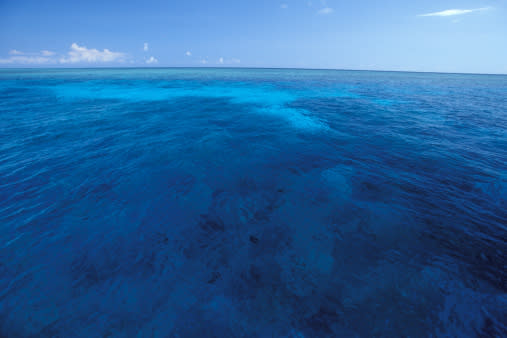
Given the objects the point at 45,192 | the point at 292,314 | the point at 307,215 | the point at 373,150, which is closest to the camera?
the point at 292,314

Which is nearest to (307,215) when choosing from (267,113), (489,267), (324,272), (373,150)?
(324,272)

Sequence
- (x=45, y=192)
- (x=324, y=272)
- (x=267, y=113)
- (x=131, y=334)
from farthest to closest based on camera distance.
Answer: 1. (x=267, y=113)
2. (x=45, y=192)
3. (x=324, y=272)
4. (x=131, y=334)

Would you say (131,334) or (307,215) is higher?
(307,215)

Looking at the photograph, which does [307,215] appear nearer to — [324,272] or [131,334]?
[324,272]

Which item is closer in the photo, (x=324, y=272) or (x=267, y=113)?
(x=324, y=272)

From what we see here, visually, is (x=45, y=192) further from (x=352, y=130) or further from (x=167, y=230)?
(x=352, y=130)

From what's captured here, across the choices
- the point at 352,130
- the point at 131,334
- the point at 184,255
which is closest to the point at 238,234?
the point at 184,255

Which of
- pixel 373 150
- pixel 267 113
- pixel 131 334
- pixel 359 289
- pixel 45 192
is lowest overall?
pixel 131 334
